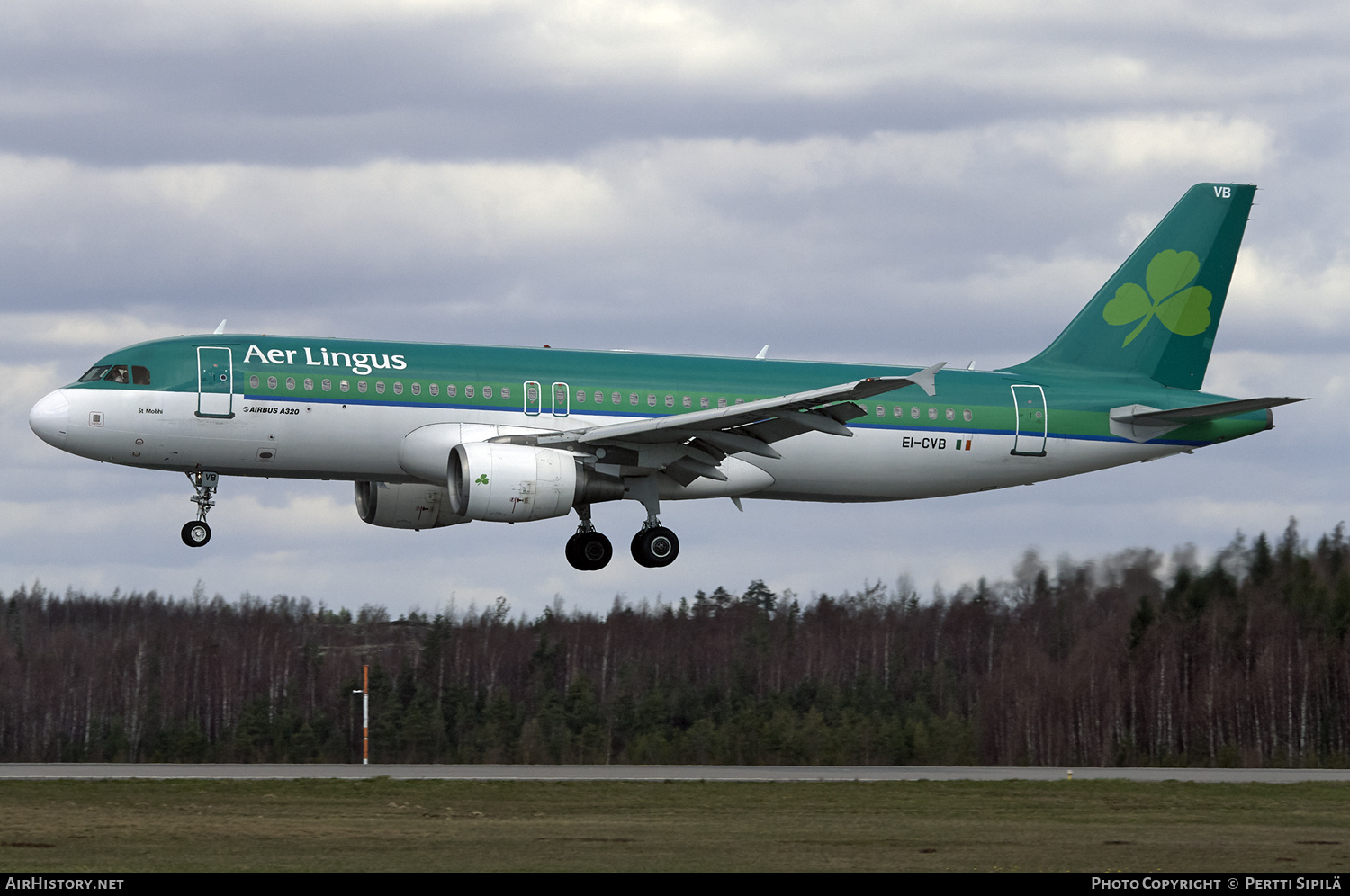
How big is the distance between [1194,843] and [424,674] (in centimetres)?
7989

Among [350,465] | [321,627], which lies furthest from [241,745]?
[350,465]

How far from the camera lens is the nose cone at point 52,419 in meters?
37.9

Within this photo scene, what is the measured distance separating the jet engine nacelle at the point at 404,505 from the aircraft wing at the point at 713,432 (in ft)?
17.6

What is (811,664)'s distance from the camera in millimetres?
97188

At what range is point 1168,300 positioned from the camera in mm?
48438

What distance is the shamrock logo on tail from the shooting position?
1891 inches

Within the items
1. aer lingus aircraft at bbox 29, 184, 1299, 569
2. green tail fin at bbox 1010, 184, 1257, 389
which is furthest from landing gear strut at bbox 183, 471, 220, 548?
green tail fin at bbox 1010, 184, 1257, 389

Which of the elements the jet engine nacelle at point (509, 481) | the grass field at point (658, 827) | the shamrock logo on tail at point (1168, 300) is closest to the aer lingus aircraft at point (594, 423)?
the jet engine nacelle at point (509, 481)

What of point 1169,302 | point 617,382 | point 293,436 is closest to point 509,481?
point 617,382

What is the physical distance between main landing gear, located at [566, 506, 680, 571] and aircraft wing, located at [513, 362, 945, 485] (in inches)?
51.6

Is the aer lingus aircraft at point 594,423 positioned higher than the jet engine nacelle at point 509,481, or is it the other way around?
the aer lingus aircraft at point 594,423

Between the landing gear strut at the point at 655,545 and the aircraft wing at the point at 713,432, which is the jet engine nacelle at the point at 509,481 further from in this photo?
the landing gear strut at the point at 655,545

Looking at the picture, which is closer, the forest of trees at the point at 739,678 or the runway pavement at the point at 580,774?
the runway pavement at the point at 580,774

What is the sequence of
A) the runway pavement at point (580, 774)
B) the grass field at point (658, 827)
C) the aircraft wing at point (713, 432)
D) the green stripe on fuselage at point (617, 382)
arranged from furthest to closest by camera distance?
the green stripe on fuselage at point (617, 382), the runway pavement at point (580, 774), the aircraft wing at point (713, 432), the grass field at point (658, 827)
